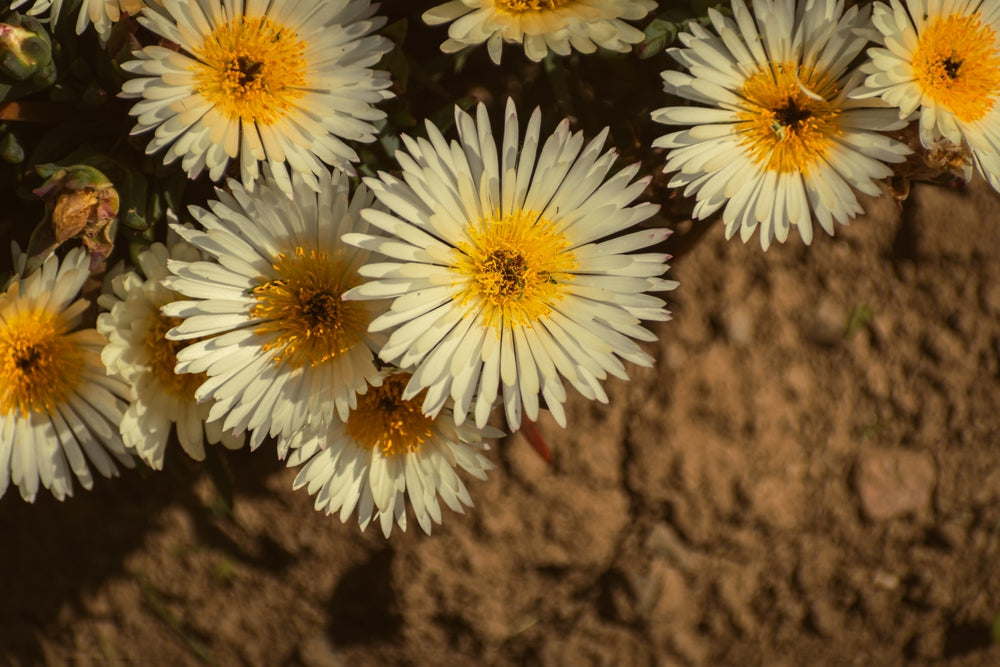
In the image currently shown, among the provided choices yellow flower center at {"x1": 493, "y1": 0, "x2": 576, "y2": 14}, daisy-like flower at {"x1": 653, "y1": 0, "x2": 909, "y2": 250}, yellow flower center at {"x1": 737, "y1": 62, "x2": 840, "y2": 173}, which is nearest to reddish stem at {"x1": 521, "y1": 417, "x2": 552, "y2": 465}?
daisy-like flower at {"x1": 653, "y1": 0, "x2": 909, "y2": 250}

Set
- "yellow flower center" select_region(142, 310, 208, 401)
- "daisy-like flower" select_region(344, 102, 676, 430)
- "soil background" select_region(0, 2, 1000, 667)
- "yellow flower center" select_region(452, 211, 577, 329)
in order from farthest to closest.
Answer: "soil background" select_region(0, 2, 1000, 667) < "yellow flower center" select_region(142, 310, 208, 401) < "yellow flower center" select_region(452, 211, 577, 329) < "daisy-like flower" select_region(344, 102, 676, 430)

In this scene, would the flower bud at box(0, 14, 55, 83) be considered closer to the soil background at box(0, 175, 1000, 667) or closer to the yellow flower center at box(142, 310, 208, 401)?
the yellow flower center at box(142, 310, 208, 401)

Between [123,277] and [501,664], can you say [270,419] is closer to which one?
[123,277]

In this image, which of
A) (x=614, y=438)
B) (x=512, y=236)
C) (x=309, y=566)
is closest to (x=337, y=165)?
(x=512, y=236)

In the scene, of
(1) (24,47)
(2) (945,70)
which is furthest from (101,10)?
(2) (945,70)

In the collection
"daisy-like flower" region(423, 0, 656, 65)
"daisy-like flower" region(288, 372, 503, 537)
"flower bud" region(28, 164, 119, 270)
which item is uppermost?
"daisy-like flower" region(423, 0, 656, 65)

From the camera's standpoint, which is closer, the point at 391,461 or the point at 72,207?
the point at 72,207

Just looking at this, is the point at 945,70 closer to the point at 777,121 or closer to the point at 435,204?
the point at 777,121
